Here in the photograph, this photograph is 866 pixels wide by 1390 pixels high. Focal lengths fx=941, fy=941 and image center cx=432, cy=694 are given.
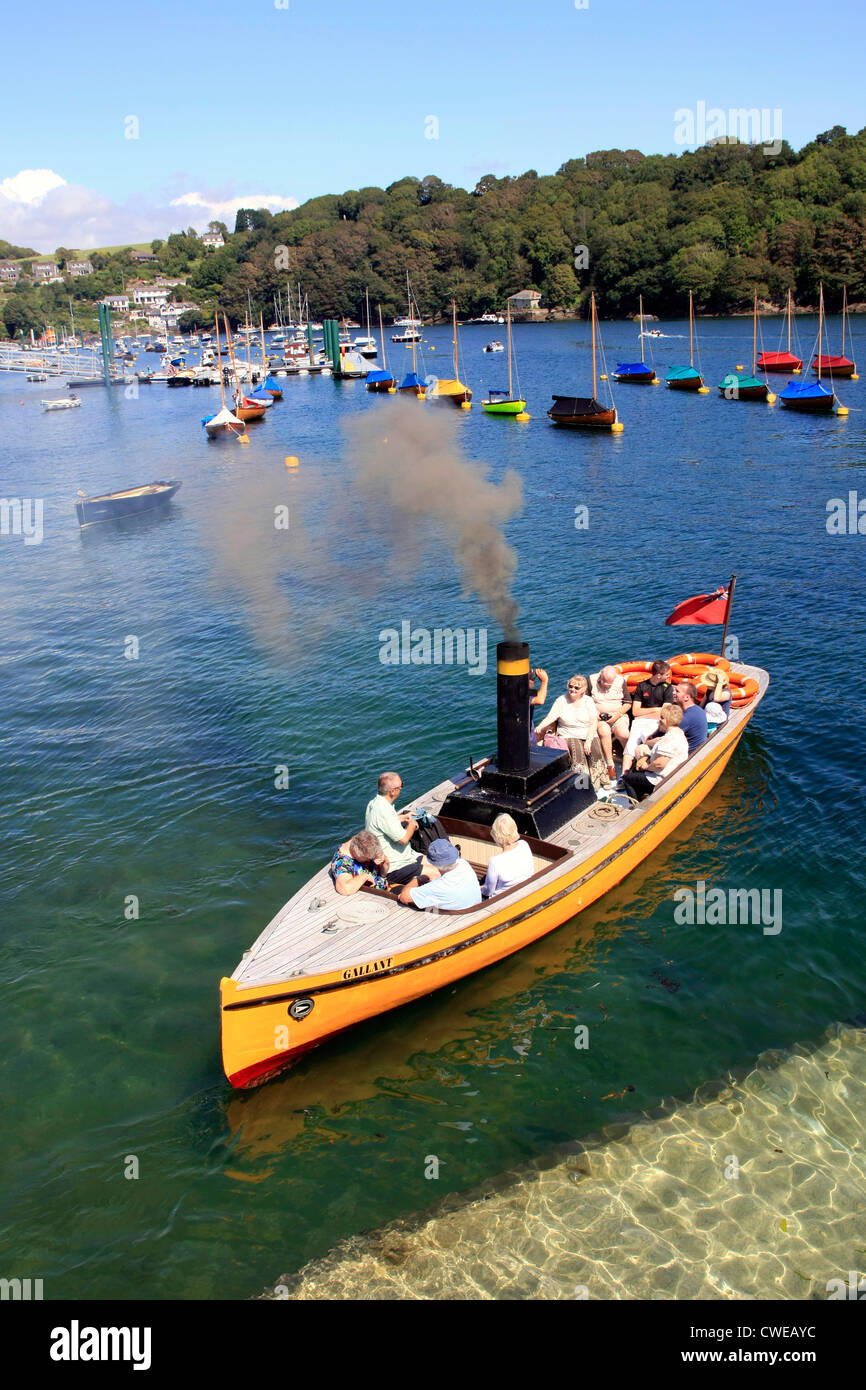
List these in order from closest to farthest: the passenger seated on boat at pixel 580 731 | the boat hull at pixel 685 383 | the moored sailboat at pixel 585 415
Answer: the passenger seated on boat at pixel 580 731
the moored sailboat at pixel 585 415
the boat hull at pixel 685 383

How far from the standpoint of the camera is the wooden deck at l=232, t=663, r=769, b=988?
1011 cm

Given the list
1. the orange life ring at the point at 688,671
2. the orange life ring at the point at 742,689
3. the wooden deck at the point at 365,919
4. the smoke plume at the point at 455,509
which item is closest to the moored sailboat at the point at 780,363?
the smoke plume at the point at 455,509

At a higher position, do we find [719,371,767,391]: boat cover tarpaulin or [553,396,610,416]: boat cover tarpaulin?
[719,371,767,391]: boat cover tarpaulin

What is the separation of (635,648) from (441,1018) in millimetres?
13322

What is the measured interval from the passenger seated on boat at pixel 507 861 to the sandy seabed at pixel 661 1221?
302 centimetres

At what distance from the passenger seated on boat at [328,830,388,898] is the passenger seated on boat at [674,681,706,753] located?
5.49 m

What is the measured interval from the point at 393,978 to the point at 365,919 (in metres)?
0.84

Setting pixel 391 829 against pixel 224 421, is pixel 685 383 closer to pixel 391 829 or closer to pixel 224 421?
pixel 224 421

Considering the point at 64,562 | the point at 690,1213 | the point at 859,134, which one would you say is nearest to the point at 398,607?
the point at 64,562

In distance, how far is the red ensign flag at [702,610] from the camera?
59.7 feet

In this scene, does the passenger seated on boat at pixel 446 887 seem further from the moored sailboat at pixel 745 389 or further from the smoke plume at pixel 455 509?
the moored sailboat at pixel 745 389

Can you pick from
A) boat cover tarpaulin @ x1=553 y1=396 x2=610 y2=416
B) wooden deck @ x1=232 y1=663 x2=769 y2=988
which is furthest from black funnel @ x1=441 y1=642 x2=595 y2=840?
boat cover tarpaulin @ x1=553 y1=396 x2=610 y2=416

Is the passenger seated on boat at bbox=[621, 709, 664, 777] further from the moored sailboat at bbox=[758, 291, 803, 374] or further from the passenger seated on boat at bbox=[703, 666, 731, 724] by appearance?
the moored sailboat at bbox=[758, 291, 803, 374]

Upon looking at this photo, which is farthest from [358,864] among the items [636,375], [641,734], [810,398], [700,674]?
[636,375]
